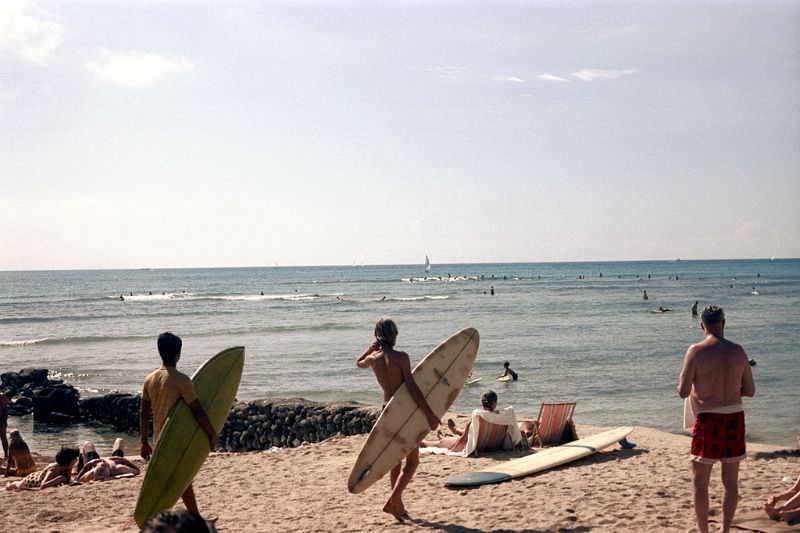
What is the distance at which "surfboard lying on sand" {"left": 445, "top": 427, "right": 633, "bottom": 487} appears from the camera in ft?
24.9

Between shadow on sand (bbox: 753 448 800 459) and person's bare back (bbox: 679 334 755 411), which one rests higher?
person's bare back (bbox: 679 334 755 411)

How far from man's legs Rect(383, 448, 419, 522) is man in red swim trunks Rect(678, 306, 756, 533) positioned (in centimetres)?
222

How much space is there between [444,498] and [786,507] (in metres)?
3.01

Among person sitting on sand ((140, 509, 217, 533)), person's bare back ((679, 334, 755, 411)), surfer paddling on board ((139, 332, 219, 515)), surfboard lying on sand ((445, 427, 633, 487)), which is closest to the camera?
person sitting on sand ((140, 509, 217, 533))

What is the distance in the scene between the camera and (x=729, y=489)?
508cm

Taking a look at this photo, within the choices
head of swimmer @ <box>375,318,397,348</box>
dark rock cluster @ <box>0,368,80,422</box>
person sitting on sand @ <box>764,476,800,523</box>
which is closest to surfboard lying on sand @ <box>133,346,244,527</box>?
head of swimmer @ <box>375,318,397,348</box>

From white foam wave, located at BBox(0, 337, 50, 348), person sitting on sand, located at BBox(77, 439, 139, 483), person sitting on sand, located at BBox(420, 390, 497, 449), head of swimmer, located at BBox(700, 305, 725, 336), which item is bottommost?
white foam wave, located at BBox(0, 337, 50, 348)

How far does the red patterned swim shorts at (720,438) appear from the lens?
195 inches

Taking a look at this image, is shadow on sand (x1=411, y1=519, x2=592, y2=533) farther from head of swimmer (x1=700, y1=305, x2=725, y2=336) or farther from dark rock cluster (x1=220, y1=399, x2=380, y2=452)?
dark rock cluster (x1=220, y1=399, x2=380, y2=452)

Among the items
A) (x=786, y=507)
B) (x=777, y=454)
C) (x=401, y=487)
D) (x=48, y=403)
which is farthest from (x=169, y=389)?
(x=48, y=403)

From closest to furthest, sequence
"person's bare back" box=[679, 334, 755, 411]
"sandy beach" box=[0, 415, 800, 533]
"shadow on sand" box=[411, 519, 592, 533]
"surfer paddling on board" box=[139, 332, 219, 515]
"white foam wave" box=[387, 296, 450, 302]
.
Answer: "person's bare back" box=[679, 334, 755, 411] → "surfer paddling on board" box=[139, 332, 219, 515] → "shadow on sand" box=[411, 519, 592, 533] → "sandy beach" box=[0, 415, 800, 533] → "white foam wave" box=[387, 296, 450, 302]

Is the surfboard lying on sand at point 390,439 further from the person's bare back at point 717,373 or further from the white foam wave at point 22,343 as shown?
the white foam wave at point 22,343

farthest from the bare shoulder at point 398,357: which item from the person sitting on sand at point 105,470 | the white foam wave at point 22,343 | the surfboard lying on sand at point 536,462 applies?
the white foam wave at point 22,343

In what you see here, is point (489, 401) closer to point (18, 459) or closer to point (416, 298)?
point (18, 459)
